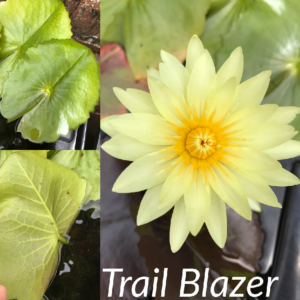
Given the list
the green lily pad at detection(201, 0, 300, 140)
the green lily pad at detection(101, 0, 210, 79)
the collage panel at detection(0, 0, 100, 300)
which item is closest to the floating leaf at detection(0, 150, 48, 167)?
the collage panel at detection(0, 0, 100, 300)

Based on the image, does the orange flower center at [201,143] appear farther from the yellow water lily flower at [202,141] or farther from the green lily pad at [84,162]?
the green lily pad at [84,162]

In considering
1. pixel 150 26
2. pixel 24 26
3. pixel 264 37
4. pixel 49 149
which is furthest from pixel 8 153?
pixel 264 37

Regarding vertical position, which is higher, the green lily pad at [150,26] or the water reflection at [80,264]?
the green lily pad at [150,26]

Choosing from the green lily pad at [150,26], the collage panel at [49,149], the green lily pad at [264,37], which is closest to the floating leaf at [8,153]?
the collage panel at [49,149]

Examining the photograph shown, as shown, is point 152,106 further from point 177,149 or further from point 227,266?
point 227,266

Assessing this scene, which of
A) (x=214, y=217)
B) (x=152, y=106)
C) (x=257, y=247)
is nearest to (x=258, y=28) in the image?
(x=152, y=106)

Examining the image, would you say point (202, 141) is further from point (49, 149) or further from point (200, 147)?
point (49, 149)

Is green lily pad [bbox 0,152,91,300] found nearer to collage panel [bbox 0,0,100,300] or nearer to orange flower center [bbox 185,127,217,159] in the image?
collage panel [bbox 0,0,100,300]
